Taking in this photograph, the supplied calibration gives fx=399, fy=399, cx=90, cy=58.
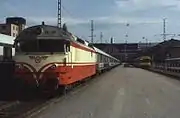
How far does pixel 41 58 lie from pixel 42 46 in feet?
2.70

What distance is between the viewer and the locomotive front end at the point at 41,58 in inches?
734

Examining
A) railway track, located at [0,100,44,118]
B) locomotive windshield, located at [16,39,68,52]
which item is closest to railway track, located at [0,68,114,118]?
railway track, located at [0,100,44,118]

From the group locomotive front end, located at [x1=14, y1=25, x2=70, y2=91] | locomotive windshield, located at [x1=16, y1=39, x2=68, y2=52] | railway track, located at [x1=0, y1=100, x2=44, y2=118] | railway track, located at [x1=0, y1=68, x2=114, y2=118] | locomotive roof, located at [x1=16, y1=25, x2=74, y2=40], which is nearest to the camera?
railway track, located at [x1=0, y1=68, x2=114, y2=118]

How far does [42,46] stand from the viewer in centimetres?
1939

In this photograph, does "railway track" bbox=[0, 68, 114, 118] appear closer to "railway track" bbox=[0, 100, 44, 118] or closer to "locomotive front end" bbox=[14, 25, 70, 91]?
"railway track" bbox=[0, 100, 44, 118]

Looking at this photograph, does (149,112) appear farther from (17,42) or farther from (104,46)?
(104,46)

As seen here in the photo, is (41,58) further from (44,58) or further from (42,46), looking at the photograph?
(42,46)

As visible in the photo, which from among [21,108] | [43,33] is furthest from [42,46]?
[21,108]

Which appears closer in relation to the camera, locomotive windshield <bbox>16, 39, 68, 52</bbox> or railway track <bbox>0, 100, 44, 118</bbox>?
railway track <bbox>0, 100, 44, 118</bbox>

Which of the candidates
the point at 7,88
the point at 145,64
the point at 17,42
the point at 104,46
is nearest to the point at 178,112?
the point at 17,42

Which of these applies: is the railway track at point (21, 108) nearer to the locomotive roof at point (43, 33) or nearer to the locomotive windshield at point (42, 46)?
the locomotive windshield at point (42, 46)

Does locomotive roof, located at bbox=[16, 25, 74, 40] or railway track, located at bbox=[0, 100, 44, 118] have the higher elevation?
locomotive roof, located at bbox=[16, 25, 74, 40]

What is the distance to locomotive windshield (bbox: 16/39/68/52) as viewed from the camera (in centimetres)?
1928

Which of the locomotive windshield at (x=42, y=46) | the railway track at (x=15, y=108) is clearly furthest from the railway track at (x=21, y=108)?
Answer: the locomotive windshield at (x=42, y=46)
